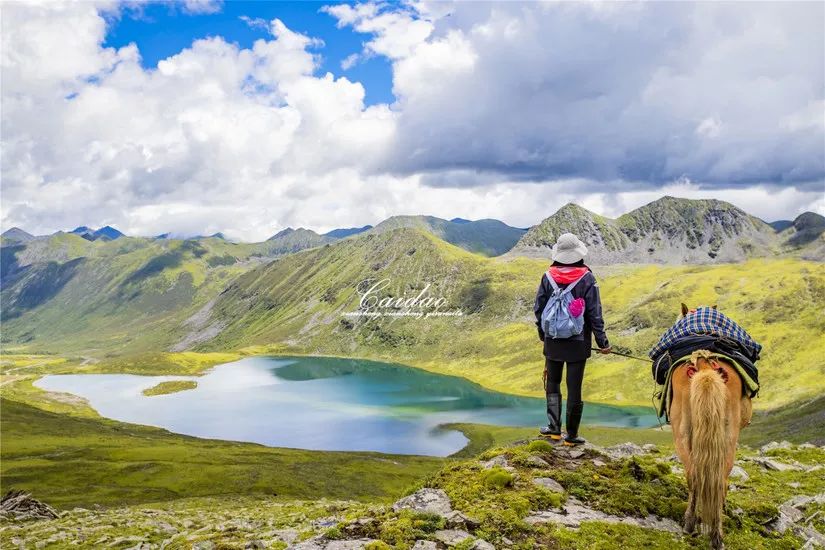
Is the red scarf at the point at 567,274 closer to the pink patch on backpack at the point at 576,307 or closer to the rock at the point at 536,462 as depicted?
the pink patch on backpack at the point at 576,307

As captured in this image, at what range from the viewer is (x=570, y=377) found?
14164 millimetres

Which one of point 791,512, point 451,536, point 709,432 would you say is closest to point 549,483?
point 451,536

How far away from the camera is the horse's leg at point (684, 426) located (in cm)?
1096

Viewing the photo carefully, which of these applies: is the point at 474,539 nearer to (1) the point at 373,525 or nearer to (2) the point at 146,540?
(1) the point at 373,525

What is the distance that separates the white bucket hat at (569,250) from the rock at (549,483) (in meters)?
5.43

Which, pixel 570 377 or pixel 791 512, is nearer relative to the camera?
pixel 791 512

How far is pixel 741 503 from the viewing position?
42.2 ft

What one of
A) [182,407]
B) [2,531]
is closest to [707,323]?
[2,531]

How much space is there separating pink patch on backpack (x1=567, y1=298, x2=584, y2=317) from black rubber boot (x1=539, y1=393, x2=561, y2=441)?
238 centimetres

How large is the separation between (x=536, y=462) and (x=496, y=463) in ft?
3.59

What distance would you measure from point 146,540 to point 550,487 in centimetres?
2010

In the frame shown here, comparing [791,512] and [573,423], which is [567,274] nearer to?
[573,423]

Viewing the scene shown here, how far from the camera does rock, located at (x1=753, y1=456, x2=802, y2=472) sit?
19469 mm

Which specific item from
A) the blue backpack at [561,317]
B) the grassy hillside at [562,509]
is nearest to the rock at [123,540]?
the grassy hillside at [562,509]
